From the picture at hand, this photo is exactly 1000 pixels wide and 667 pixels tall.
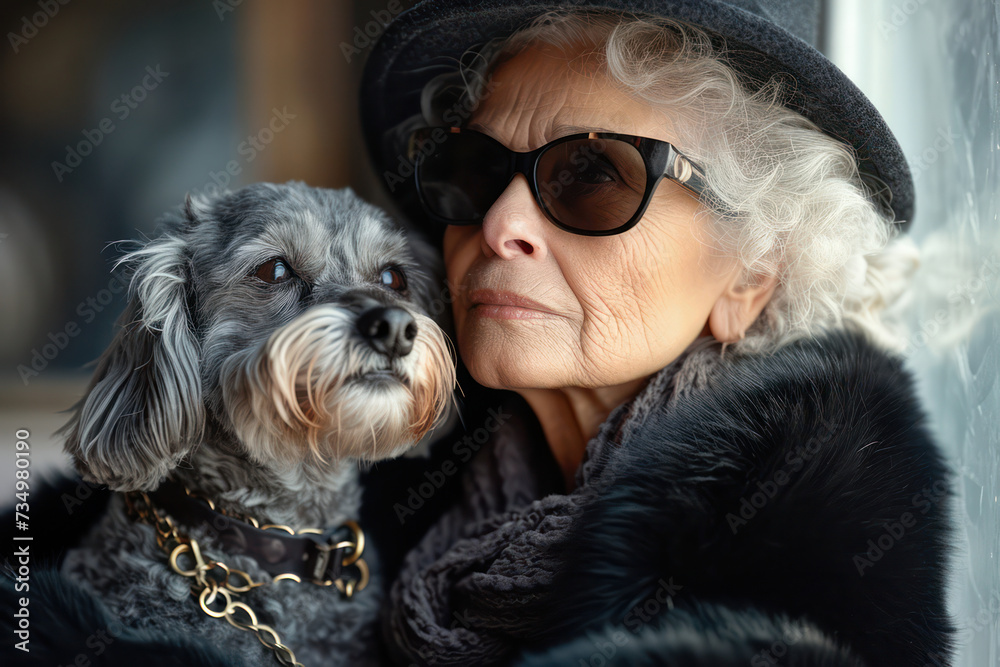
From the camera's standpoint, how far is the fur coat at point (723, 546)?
2.89ft

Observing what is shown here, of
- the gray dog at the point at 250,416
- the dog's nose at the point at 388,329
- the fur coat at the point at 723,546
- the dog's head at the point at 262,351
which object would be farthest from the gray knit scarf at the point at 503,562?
the dog's nose at the point at 388,329

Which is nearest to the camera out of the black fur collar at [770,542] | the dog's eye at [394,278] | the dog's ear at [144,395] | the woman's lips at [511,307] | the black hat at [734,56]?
the black fur collar at [770,542]

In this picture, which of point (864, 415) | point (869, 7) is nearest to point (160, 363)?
point (864, 415)

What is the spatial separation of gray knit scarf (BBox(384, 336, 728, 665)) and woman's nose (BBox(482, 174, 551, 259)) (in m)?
0.38

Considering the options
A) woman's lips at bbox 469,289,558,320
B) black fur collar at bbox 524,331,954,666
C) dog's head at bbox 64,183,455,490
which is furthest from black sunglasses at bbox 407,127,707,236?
black fur collar at bbox 524,331,954,666

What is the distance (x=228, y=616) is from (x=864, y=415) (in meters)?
1.24

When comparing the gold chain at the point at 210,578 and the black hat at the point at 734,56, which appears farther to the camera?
the gold chain at the point at 210,578

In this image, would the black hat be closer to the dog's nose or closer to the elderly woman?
the elderly woman

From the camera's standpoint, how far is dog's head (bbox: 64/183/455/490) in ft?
3.40

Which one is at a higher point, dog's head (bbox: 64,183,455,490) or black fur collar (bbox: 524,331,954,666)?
dog's head (bbox: 64,183,455,490)

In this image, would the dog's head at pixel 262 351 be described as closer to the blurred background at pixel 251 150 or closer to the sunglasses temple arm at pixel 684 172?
the blurred background at pixel 251 150

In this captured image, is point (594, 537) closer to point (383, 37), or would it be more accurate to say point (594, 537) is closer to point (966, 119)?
point (383, 37)

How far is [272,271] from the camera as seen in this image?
3.97 ft

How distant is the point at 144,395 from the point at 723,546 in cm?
106
